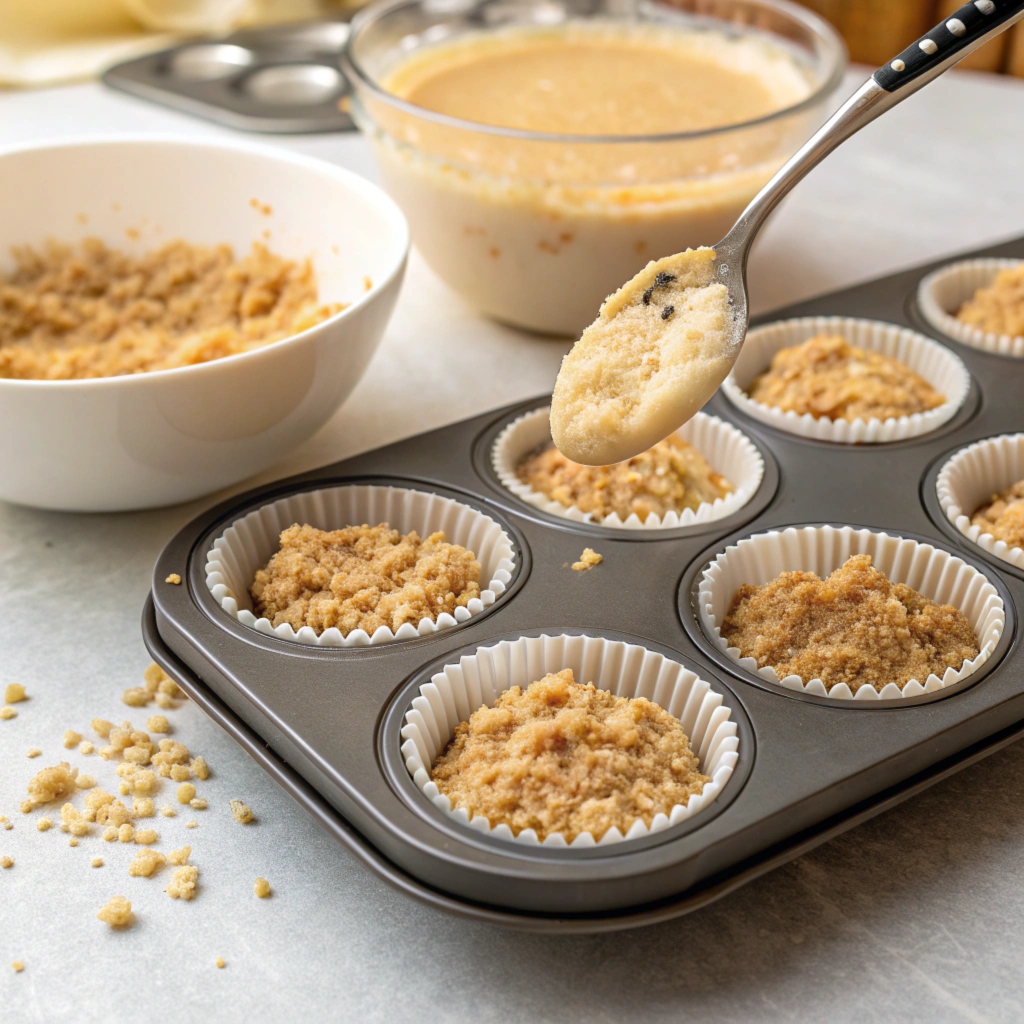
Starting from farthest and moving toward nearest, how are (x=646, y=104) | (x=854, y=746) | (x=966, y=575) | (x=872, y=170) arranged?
1. (x=872, y=170)
2. (x=646, y=104)
3. (x=966, y=575)
4. (x=854, y=746)

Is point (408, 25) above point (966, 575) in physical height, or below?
above

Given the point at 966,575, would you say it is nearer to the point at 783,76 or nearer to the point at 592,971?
the point at 592,971

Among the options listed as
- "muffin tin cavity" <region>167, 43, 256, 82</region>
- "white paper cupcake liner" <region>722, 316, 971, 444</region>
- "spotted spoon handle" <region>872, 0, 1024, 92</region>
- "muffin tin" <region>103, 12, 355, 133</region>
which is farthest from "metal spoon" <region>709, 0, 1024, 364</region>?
"muffin tin cavity" <region>167, 43, 256, 82</region>

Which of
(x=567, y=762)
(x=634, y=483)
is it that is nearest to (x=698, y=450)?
(x=634, y=483)

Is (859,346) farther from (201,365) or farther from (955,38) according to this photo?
(201,365)

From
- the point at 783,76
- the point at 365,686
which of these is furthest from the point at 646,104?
the point at 365,686

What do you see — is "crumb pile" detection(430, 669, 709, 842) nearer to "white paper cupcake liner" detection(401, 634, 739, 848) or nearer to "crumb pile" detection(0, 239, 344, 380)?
"white paper cupcake liner" detection(401, 634, 739, 848)

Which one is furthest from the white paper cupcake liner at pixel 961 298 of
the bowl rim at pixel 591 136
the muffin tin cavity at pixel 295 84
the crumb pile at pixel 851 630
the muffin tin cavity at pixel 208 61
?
the muffin tin cavity at pixel 208 61
